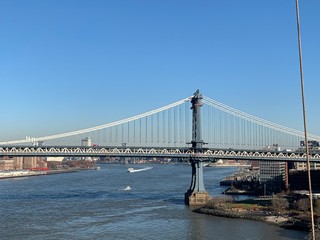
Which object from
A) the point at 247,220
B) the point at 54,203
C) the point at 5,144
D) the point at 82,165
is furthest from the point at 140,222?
the point at 82,165

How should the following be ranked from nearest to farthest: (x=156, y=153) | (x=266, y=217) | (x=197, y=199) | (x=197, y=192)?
(x=266, y=217) < (x=197, y=199) < (x=197, y=192) < (x=156, y=153)

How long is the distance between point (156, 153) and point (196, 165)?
2906 millimetres

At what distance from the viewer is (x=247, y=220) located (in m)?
22.2

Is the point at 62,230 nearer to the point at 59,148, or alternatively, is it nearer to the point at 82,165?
the point at 59,148

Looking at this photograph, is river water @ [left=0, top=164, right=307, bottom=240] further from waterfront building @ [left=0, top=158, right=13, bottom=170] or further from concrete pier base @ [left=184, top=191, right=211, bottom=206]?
waterfront building @ [left=0, top=158, right=13, bottom=170]

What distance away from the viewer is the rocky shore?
Result: 20266 mm

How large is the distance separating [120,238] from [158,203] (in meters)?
11.1

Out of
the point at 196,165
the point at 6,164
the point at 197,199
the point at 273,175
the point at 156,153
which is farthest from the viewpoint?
the point at 6,164

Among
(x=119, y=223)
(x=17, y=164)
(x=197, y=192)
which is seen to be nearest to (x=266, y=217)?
(x=119, y=223)

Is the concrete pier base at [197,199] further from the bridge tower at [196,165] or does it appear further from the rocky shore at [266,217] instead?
the rocky shore at [266,217]

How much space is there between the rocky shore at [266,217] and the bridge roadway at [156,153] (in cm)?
558

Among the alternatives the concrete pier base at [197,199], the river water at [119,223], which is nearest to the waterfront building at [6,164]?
the river water at [119,223]

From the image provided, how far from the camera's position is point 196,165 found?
100 ft

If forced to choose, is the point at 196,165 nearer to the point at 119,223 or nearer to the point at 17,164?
the point at 119,223
